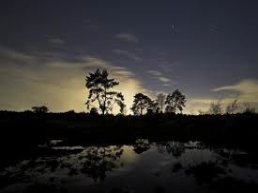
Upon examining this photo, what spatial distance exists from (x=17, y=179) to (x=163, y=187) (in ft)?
31.9

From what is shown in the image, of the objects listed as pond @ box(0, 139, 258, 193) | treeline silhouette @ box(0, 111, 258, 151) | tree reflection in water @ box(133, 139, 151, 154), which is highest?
treeline silhouette @ box(0, 111, 258, 151)

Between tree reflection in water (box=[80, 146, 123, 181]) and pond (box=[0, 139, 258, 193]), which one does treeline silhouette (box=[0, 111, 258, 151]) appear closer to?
tree reflection in water (box=[80, 146, 123, 181])

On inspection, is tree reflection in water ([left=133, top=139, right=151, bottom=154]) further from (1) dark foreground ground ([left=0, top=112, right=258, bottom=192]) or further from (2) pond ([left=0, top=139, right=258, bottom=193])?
(2) pond ([left=0, top=139, right=258, bottom=193])

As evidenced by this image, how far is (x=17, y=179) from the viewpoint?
2142 centimetres

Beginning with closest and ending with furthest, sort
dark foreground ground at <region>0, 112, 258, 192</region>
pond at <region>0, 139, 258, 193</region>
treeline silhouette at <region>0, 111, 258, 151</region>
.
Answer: pond at <region>0, 139, 258, 193</region>
dark foreground ground at <region>0, 112, 258, 192</region>
treeline silhouette at <region>0, 111, 258, 151</region>

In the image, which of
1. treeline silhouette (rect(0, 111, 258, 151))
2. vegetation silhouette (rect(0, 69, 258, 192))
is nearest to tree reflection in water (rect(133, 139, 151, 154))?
vegetation silhouette (rect(0, 69, 258, 192))

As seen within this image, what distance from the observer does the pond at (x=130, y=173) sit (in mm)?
19156

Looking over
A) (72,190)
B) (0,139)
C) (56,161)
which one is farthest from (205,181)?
(0,139)

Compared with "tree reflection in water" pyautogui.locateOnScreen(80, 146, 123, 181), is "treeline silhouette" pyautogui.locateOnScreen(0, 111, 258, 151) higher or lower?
higher

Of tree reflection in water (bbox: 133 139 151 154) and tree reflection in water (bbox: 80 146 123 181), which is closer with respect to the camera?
tree reflection in water (bbox: 80 146 123 181)

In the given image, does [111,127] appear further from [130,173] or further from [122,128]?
[130,173]

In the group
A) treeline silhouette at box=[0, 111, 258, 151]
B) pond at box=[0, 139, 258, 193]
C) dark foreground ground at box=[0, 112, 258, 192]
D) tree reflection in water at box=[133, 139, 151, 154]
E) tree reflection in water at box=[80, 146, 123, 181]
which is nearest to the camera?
pond at box=[0, 139, 258, 193]

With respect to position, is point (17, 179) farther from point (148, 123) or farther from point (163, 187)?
point (148, 123)

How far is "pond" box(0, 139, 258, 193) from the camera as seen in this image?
19.2 m
